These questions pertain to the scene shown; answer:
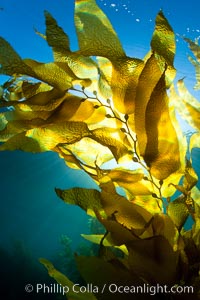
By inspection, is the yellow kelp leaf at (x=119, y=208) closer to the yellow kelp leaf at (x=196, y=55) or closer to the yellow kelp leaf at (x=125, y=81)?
the yellow kelp leaf at (x=125, y=81)

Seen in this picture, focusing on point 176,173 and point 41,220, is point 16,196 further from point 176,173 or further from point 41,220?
point 176,173

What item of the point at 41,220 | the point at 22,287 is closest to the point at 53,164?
the point at 41,220

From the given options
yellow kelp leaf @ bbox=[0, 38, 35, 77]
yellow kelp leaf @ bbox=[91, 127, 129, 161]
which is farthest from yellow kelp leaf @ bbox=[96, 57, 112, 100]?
yellow kelp leaf @ bbox=[0, 38, 35, 77]

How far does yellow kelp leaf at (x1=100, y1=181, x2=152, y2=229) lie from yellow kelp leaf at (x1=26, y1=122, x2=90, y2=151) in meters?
0.16

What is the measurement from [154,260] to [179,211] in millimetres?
147

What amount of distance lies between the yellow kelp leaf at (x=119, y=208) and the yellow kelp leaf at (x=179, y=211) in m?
0.08

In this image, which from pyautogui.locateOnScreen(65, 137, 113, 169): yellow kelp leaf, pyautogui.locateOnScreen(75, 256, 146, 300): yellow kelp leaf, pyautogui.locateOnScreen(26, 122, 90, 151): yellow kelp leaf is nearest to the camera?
pyautogui.locateOnScreen(75, 256, 146, 300): yellow kelp leaf

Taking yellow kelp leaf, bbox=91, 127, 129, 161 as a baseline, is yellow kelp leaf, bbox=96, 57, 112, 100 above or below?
above

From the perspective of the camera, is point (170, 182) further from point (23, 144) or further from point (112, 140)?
point (23, 144)

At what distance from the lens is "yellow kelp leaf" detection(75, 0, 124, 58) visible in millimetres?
718

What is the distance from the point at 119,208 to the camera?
28.3 inches

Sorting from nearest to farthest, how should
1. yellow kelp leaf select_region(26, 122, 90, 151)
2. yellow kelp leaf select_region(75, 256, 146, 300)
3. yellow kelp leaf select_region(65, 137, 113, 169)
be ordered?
yellow kelp leaf select_region(75, 256, 146, 300)
yellow kelp leaf select_region(26, 122, 90, 151)
yellow kelp leaf select_region(65, 137, 113, 169)

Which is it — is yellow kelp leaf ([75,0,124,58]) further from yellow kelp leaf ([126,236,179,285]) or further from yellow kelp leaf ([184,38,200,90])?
yellow kelp leaf ([126,236,179,285])

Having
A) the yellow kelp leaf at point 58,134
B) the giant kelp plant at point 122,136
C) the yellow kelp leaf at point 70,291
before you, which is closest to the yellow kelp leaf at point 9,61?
the giant kelp plant at point 122,136
